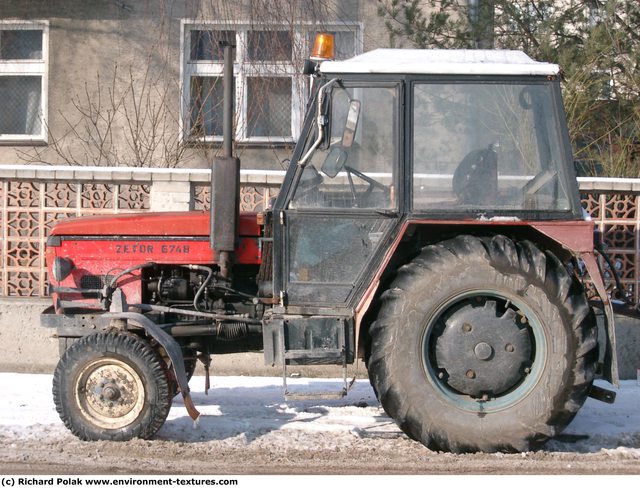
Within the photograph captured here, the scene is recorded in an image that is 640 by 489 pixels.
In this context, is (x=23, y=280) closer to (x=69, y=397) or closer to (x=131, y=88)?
(x=69, y=397)

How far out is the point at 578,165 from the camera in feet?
32.6

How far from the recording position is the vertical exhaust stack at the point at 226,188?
5457 millimetres

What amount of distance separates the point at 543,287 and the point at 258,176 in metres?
3.59

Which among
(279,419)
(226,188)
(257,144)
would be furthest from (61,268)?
(257,144)

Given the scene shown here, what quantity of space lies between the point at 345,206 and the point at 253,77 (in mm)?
6153

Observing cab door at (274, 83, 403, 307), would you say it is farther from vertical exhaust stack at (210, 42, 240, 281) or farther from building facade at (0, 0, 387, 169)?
building facade at (0, 0, 387, 169)

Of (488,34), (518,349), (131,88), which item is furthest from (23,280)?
(488,34)

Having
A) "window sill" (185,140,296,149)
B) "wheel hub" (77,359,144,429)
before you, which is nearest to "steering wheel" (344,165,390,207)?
"wheel hub" (77,359,144,429)

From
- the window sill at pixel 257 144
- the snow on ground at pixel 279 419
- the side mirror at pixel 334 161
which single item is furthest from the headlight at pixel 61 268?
the window sill at pixel 257 144

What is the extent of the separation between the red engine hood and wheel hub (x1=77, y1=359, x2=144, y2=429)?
0.95 meters

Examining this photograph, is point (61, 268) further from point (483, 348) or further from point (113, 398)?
point (483, 348)

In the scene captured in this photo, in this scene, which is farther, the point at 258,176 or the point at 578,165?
the point at 578,165

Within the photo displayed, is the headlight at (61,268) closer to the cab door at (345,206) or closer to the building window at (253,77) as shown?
the cab door at (345,206)

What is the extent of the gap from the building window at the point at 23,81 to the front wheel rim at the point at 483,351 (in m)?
7.91
